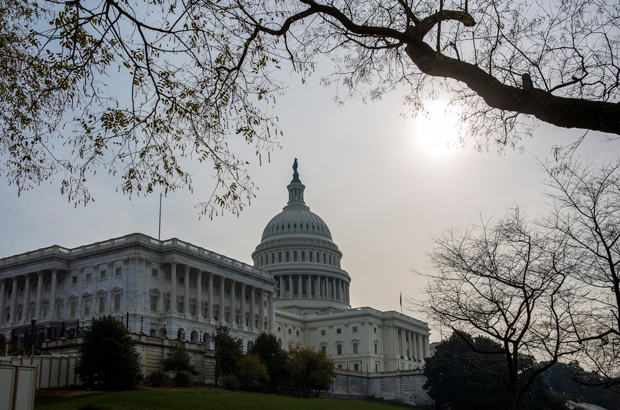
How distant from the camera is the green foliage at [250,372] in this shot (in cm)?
6003

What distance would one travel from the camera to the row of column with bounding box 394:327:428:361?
130125 millimetres

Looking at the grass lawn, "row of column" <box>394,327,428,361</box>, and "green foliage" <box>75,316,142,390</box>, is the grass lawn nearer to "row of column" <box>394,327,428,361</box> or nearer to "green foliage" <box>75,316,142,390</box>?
"green foliage" <box>75,316,142,390</box>

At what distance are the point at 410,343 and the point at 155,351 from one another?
294 feet

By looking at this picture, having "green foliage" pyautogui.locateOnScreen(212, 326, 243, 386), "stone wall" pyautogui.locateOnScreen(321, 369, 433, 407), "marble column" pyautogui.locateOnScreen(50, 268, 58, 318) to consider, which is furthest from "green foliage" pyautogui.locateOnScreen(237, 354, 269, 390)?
"marble column" pyautogui.locateOnScreen(50, 268, 58, 318)

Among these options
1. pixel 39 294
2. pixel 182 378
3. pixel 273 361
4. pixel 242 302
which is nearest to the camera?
pixel 182 378

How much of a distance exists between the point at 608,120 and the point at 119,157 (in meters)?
9.92

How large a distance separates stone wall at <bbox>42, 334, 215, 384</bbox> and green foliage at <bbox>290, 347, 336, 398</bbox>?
453 inches

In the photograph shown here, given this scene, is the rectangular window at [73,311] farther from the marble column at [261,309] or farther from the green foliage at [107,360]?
the green foliage at [107,360]

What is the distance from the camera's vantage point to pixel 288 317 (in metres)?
Result: 128

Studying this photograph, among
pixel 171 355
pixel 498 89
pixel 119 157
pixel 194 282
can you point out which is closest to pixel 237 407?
pixel 171 355

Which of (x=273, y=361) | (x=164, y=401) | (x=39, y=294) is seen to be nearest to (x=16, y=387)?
(x=164, y=401)

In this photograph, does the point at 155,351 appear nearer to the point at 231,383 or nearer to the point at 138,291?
the point at 231,383

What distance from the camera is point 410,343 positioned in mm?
136500

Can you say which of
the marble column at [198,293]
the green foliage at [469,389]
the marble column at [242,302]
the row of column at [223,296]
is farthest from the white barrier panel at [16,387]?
the marble column at [242,302]
